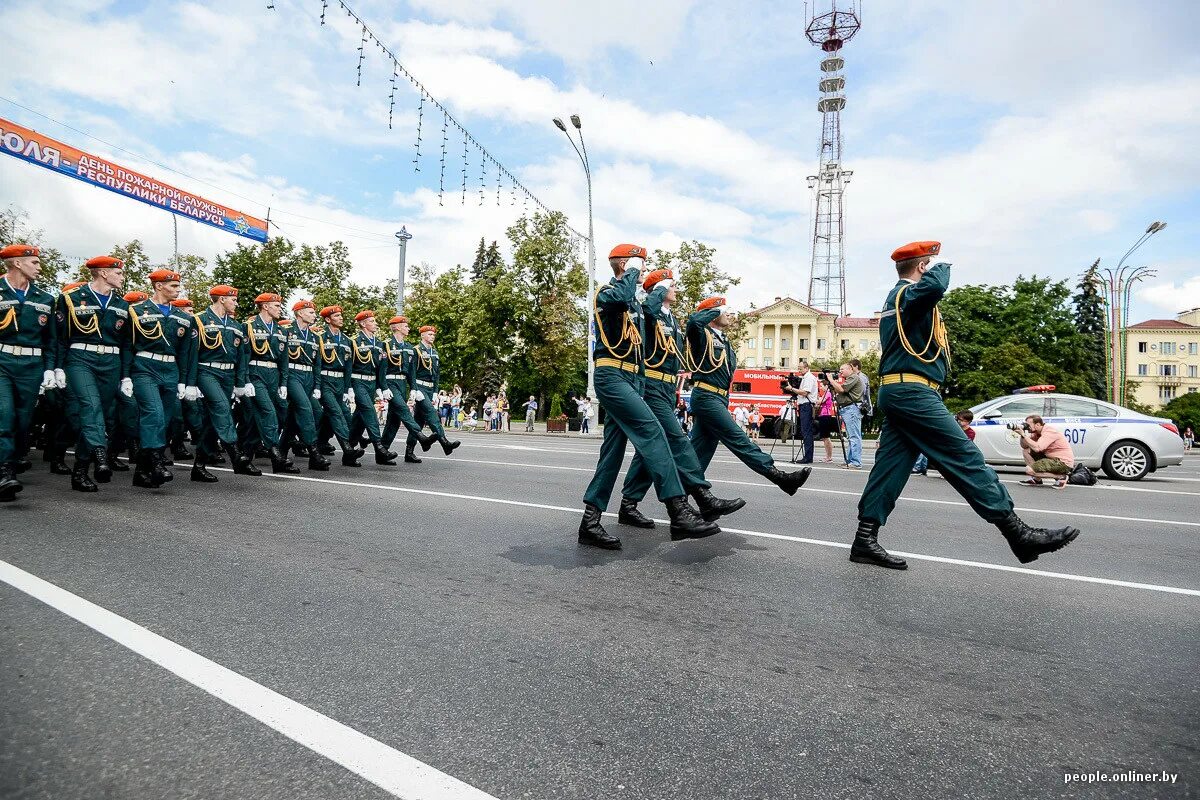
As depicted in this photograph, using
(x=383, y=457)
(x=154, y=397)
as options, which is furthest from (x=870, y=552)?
(x=383, y=457)

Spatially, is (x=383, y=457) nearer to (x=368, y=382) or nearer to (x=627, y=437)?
(x=368, y=382)

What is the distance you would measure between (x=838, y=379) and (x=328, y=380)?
8.65 meters

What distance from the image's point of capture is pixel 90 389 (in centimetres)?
707

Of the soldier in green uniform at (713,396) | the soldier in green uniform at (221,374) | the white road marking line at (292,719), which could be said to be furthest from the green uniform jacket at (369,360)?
the white road marking line at (292,719)

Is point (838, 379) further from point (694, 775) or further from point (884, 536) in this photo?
point (694, 775)

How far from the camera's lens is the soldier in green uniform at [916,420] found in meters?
4.43

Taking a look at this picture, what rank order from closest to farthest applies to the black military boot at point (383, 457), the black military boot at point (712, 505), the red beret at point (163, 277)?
the black military boot at point (712, 505), the red beret at point (163, 277), the black military boot at point (383, 457)

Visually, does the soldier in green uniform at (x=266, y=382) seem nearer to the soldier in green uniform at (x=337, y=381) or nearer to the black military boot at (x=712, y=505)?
the soldier in green uniform at (x=337, y=381)

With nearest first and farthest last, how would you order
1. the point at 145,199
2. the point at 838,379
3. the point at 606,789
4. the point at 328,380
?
the point at 606,789 < the point at 328,380 < the point at 838,379 < the point at 145,199

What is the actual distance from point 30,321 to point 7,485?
1499mm

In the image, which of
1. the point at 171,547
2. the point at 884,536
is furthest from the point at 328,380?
the point at 884,536

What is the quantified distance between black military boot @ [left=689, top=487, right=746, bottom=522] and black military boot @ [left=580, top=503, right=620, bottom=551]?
2.63ft

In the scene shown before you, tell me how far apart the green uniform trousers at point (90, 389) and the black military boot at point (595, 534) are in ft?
16.0

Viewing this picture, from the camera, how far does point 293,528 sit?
17.8ft
